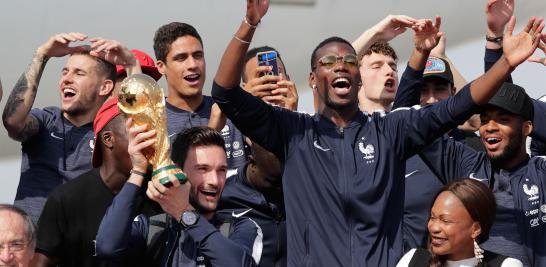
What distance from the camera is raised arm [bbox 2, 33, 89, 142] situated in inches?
234

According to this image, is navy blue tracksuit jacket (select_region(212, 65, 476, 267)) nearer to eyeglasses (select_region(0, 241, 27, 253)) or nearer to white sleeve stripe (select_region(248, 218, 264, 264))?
white sleeve stripe (select_region(248, 218, 264, 264))

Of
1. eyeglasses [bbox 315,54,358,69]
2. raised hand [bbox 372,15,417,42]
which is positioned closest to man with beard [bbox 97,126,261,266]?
eyeglasses [bbox 315,54,358,69]

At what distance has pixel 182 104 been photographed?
20.7 feet

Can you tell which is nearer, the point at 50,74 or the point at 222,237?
the point at 222,237

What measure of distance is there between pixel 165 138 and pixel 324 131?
768 millimetres

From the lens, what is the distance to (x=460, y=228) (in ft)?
16.7

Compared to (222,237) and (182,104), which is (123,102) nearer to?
(222,237)

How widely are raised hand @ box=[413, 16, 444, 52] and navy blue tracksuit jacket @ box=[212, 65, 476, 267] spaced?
61cm

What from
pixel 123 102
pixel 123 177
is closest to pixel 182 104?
pixel 123 177

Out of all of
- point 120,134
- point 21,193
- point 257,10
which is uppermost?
point 257,10

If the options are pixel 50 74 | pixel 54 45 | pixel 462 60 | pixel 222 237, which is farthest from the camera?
pixel 462 60

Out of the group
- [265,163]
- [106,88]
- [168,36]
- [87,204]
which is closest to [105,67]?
[106,88]

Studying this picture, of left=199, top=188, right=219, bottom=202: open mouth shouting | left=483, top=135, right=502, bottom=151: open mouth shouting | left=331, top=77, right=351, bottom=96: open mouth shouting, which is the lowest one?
left=199, top=188, right=219, bottom=202: open mouth shouting

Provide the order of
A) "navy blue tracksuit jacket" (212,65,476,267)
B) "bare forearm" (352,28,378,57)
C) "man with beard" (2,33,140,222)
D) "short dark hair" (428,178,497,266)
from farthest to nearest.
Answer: "bare forearm" (352,28,378,57) < "man with beard" (2,33,140,222) < "short dark hair" (428,178,497,266) < "navy blue tracksuit jacket" (212,65,476,267)
